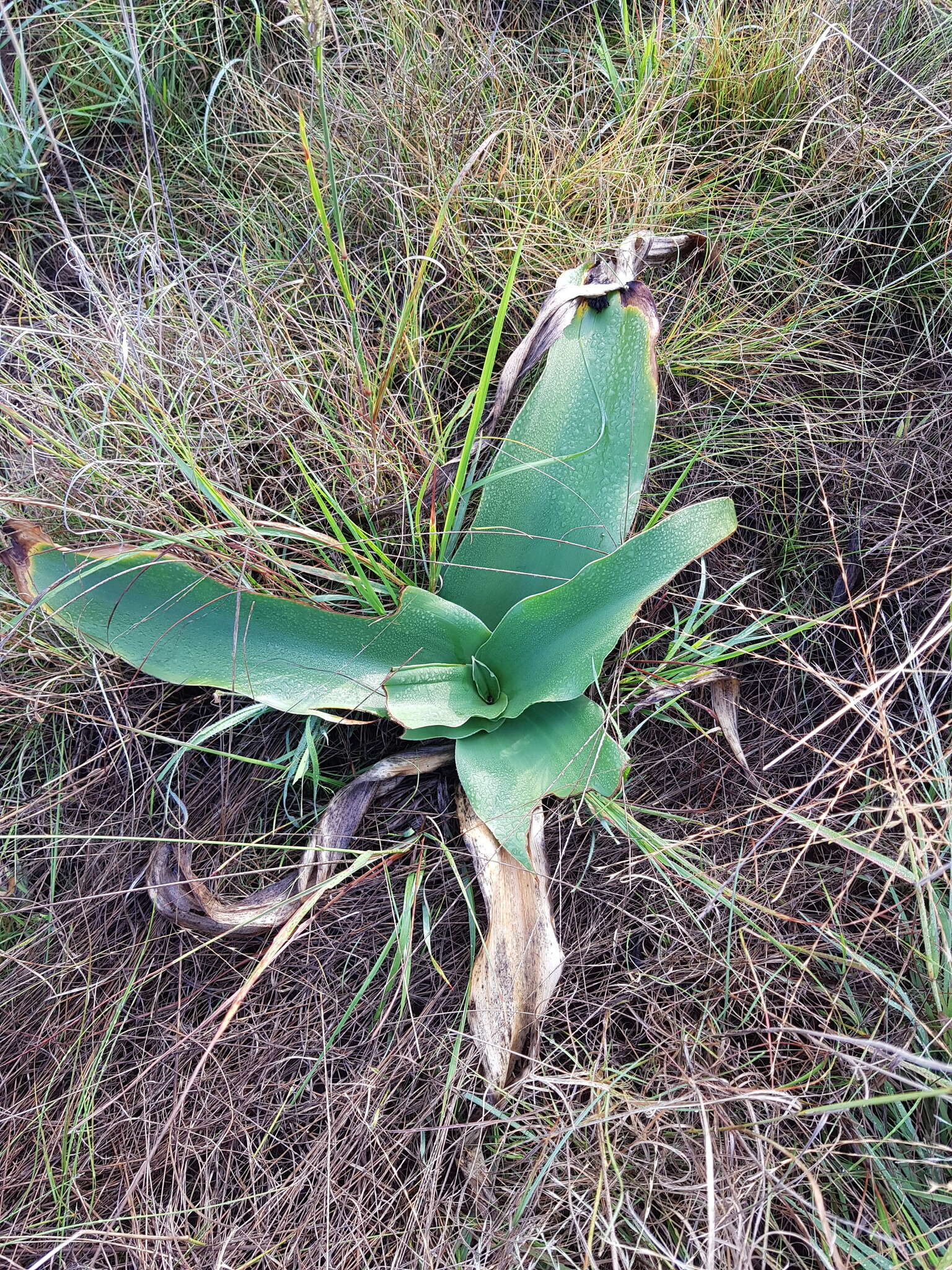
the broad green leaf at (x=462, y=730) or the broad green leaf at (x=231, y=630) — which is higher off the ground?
the broad green leaf at (x=231, y=630)

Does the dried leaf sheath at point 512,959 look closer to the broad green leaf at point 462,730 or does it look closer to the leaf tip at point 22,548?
the broad green leaf at point 462,730

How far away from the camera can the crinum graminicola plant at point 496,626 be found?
101 centimetres

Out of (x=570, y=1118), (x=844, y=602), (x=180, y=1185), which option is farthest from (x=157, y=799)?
(x=844, y=602)

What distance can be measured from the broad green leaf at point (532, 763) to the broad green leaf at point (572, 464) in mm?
190

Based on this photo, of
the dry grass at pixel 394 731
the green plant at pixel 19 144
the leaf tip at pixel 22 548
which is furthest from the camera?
the green plant at pixel 19 144

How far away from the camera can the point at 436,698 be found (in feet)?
3.51

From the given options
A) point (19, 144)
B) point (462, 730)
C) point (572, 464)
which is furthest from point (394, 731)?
point (19, 144)

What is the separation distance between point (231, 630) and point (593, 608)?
48 centimetres

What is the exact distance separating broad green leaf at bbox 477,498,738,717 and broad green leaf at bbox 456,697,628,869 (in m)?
0.04

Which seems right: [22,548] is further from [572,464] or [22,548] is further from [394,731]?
[572,464]

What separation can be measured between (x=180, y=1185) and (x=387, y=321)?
1.26 m

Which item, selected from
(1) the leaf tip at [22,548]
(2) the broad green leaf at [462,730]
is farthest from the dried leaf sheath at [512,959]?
(1) the leaf tip at [22,548]

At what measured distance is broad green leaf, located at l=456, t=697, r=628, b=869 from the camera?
3.25 feet

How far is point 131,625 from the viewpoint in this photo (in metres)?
1.09
